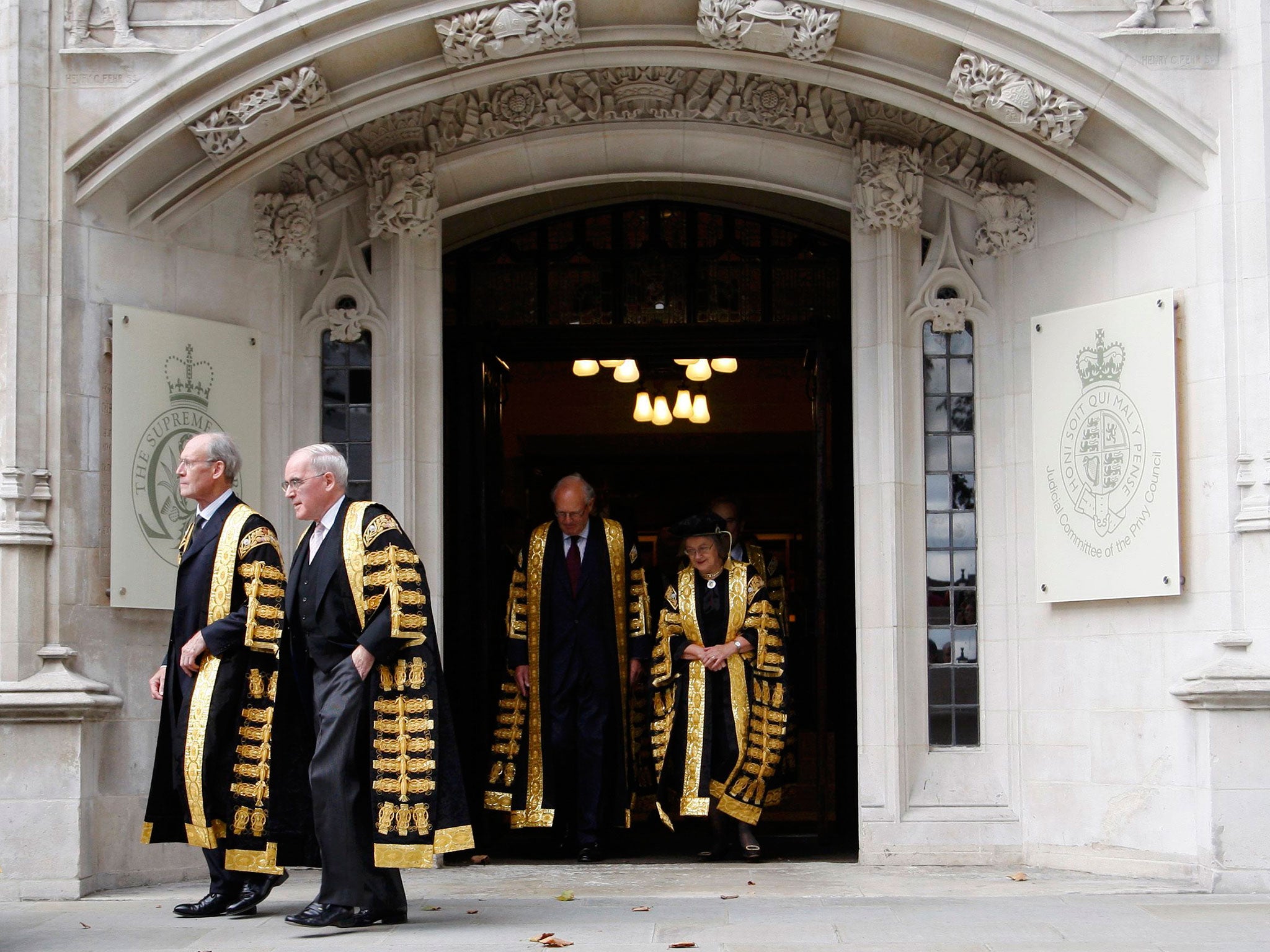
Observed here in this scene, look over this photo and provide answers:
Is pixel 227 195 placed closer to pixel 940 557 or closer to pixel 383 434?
pixel 383 434

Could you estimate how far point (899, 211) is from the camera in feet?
33.4

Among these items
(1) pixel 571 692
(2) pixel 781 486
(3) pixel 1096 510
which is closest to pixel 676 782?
(1) pixel 571 692

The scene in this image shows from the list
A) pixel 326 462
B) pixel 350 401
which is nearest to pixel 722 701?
pixel 350 401

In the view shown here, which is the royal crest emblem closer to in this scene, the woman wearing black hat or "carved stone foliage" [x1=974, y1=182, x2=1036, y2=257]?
"carved stone foliage" [x1=974, y1=182, x2=1036, y2=257]

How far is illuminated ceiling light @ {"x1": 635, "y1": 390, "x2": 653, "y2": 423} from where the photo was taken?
15.3m

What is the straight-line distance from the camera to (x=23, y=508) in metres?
8.86

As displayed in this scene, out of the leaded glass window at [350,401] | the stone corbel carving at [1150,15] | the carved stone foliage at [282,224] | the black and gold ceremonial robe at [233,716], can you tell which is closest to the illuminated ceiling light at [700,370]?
the leaded glass window at [350,401]

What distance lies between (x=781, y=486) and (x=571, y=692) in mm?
7663

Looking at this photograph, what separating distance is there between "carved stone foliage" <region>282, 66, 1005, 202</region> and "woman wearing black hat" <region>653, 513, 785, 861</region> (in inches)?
91.1

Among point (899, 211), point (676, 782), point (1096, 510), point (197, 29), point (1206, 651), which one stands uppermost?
point (197, 29)

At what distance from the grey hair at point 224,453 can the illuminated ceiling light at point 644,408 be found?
7.25 m

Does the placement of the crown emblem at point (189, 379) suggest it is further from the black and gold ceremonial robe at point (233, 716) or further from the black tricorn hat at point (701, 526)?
the black tricorn hat at point (701, 526)

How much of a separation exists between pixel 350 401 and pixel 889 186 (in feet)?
10.7

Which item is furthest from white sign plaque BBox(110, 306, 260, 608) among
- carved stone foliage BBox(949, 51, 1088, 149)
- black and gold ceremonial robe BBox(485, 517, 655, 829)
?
carved stone foliage BBox(949, 51, 1088, 149)
